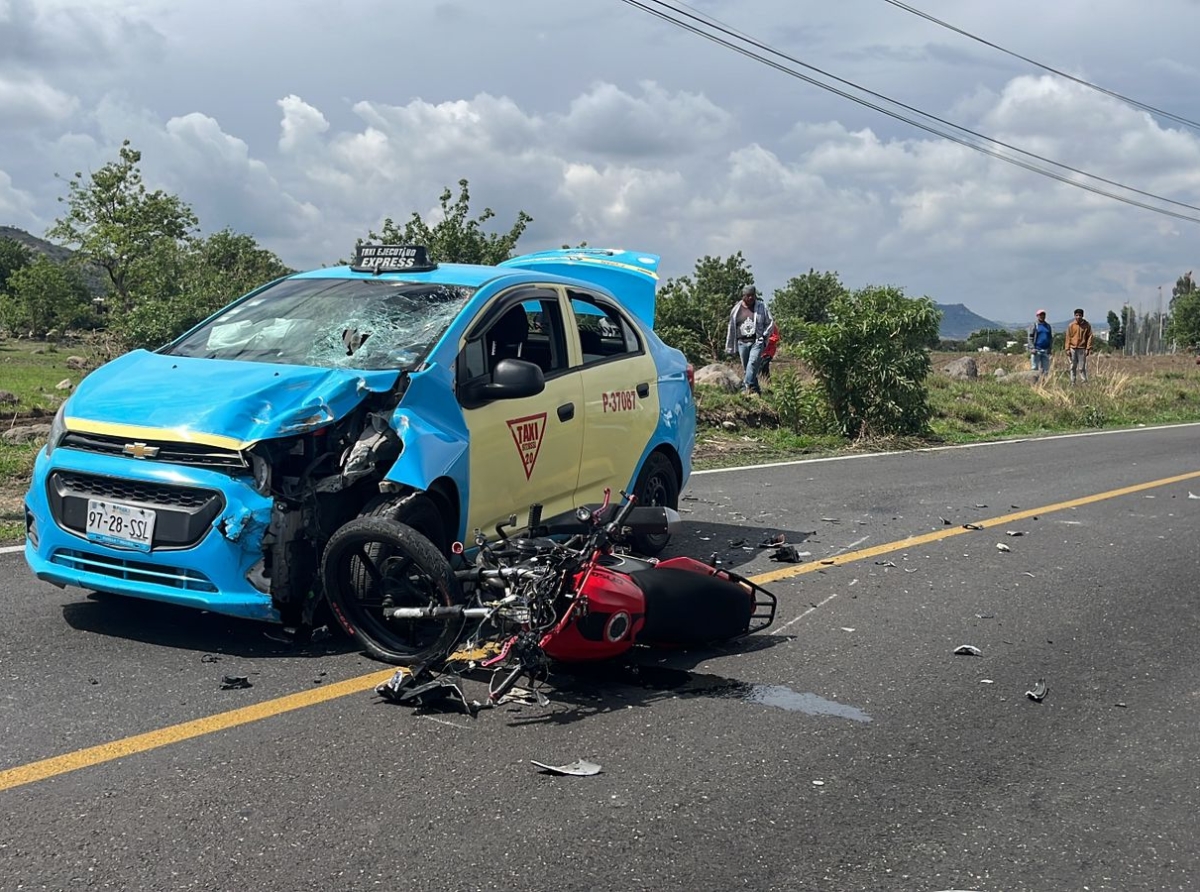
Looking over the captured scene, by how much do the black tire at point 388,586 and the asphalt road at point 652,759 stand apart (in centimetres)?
20

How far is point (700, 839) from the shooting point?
3705mm

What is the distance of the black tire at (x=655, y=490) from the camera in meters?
7.81

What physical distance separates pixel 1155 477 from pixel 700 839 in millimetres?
11429

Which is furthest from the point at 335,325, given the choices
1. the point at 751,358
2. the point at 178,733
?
the point at 751,358

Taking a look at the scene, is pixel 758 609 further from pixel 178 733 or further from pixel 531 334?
pixel 178 733

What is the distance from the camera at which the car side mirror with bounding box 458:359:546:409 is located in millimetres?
5926

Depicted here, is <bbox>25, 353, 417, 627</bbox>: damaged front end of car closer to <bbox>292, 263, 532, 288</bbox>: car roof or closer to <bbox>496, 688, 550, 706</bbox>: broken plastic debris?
<bbox>496, 688, 550, 706</bbox>: broken plastic debris

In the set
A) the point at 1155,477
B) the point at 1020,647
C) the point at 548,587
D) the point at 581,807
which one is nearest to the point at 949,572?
the point at 1020,647

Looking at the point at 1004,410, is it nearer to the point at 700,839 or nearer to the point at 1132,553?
the point at 1132,553

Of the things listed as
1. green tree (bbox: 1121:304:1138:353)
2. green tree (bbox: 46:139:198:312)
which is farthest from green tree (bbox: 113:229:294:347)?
green tree (bbox: 1121:304:1138:353)

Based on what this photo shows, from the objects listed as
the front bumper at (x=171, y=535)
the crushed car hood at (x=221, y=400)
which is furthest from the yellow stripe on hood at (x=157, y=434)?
the front bumper at (x=171, y=535)

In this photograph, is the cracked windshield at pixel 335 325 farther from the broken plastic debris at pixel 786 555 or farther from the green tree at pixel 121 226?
the green tree at pixel 121 226

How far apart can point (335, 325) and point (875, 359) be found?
38.0ft

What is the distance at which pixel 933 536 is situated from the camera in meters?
9.10
